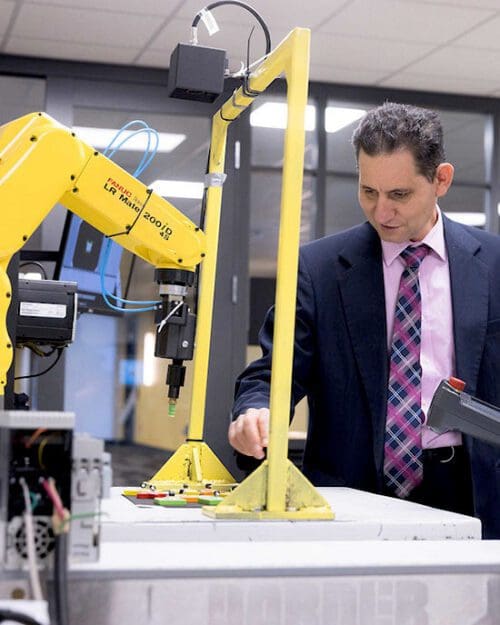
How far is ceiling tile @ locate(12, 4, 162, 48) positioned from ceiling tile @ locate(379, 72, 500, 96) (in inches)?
56.3

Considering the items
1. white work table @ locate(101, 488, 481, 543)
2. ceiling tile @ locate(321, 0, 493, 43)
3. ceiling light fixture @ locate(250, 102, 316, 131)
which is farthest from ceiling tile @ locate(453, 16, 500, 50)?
white work table @ locate(101, 488, 481, 543)

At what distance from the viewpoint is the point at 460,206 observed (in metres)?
6.55

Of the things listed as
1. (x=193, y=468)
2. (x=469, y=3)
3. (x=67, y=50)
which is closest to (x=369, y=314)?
(x=193, y=468)

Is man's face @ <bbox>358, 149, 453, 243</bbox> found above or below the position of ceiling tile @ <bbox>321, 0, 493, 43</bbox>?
below

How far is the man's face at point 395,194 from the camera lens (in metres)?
1.66

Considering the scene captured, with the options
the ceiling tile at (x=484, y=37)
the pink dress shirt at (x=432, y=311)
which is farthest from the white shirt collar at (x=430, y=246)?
the ceiling tile at (x=484, y=37)

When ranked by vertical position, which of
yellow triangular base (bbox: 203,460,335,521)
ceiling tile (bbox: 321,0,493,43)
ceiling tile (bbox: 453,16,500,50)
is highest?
ceiling tile (bbox: 453,16,500,50)

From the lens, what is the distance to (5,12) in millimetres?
4082

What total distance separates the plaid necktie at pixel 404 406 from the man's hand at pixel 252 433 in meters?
0.34

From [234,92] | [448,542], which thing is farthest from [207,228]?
[448,542]

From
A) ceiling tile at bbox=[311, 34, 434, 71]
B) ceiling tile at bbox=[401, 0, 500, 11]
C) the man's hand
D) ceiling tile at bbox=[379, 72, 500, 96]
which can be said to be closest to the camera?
the man's hand

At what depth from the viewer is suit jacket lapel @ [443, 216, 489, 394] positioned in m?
1.63

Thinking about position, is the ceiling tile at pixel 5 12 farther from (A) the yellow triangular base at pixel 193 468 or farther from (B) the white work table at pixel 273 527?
(B) the white work table at pixel 273 527

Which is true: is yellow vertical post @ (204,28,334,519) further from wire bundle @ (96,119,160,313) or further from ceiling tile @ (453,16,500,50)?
ceiling tile @ (453,16,500,50)
